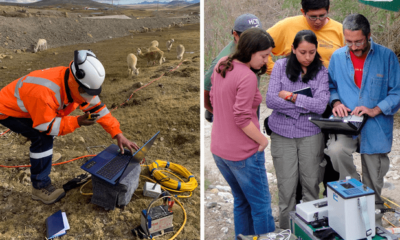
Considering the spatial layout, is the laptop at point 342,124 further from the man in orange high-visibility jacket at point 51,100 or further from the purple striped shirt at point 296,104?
the man in orange high-visibility jacket at point 51,100

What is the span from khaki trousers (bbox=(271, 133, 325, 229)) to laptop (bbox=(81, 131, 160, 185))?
102 cm

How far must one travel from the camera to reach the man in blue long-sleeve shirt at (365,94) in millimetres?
2266

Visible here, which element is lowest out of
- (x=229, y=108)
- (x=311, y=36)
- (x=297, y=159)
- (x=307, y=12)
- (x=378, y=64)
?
(x=297, y=159)

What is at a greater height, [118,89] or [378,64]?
[378,64]

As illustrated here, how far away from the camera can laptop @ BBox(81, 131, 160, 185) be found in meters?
2.87

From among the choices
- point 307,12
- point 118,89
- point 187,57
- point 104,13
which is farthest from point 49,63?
point 307,12

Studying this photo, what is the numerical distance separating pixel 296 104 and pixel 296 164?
434 millimetres

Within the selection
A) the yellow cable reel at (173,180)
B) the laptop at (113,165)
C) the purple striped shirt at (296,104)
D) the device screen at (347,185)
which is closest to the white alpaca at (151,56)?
the yellow cable reel at (173,180)

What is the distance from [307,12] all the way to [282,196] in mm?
1328

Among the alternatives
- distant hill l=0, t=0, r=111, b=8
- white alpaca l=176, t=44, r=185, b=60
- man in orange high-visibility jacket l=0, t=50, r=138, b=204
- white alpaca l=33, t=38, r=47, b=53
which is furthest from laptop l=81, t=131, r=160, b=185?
white alpaca l=176, t=44, r=185, b=60

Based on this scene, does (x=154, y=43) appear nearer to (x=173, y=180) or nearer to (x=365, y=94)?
(x=173, y=180)

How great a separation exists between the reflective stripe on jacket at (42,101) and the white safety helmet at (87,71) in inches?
4.6

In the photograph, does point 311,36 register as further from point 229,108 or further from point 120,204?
point 120,204

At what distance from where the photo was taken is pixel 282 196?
245 cm
